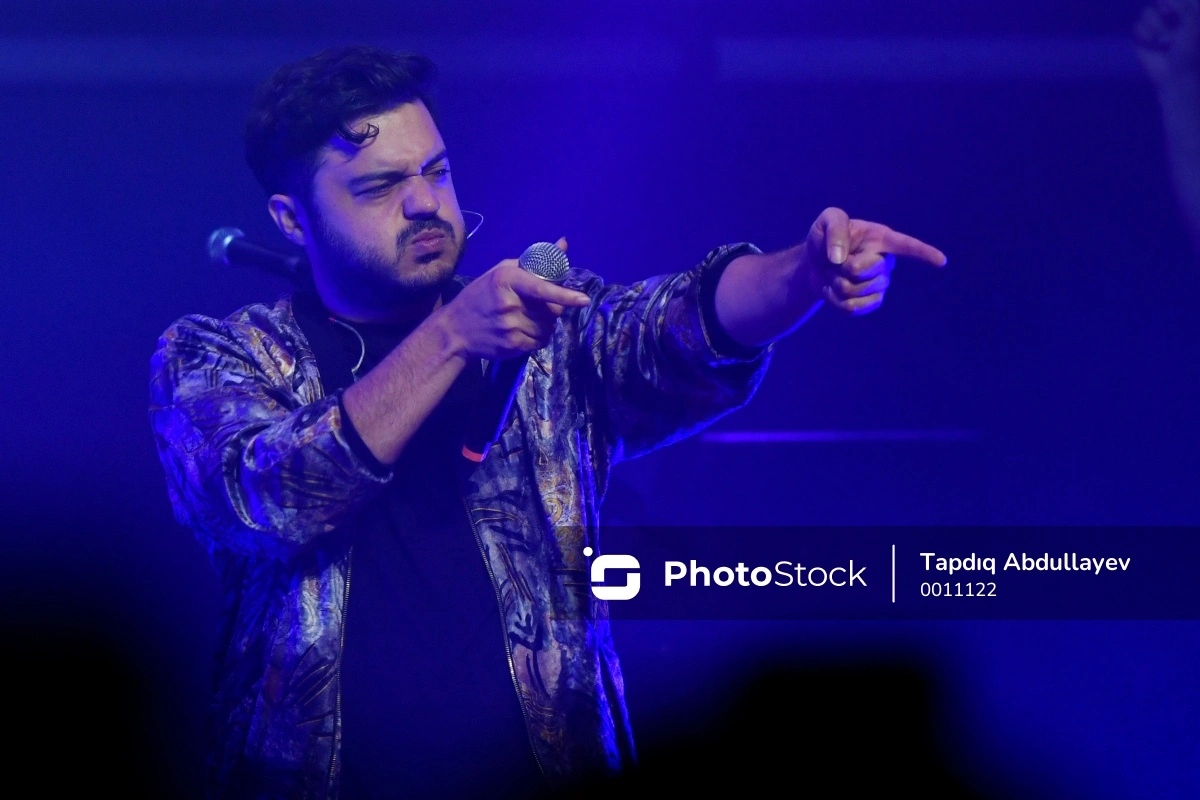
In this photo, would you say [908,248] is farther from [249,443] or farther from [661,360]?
[249,443]

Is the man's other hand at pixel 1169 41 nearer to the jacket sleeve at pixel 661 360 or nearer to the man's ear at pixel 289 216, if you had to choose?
the jacket sleeve at pixel 661 360

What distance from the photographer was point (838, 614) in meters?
1.73

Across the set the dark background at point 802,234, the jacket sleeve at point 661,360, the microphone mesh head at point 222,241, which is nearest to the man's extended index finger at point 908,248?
the jacket sleeve at point 661,360

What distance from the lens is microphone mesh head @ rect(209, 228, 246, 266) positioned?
1.83 meters

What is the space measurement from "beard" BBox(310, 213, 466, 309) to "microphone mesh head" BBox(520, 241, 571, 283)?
0.34 metres

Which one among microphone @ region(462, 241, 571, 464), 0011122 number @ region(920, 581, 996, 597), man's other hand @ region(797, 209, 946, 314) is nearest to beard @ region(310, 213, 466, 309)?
microphone @ region(462, 241, 571, 464)

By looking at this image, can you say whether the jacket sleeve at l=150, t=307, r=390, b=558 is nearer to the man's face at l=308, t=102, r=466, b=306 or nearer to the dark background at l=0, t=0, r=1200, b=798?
the man's face at l=308, t=102, r=466, b=306

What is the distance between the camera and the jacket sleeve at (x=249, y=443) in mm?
1263

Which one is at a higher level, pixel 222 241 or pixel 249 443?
pixel 222 241

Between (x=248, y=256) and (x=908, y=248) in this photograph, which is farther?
(x=248, y=256)

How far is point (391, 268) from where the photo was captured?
150 cm

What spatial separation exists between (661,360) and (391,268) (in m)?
0.39

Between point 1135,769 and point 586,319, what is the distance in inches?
46.3

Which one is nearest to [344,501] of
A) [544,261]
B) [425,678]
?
[425,678]
